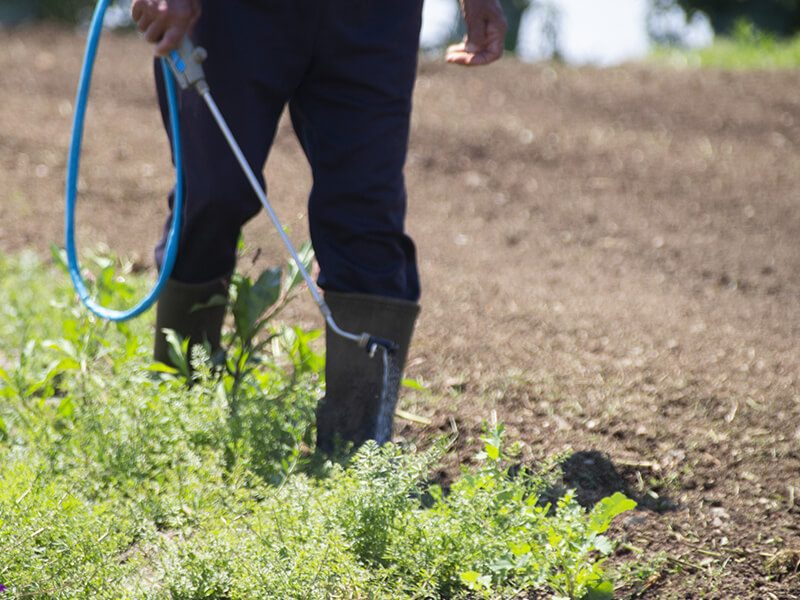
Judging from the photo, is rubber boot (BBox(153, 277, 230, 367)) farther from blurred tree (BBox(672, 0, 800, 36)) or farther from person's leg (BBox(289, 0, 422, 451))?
blurred tree (BBox(672, 0, 800, 36))

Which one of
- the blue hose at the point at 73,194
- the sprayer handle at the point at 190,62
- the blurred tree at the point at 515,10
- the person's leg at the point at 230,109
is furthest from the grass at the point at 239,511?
the blurred tree at the point at 515,10

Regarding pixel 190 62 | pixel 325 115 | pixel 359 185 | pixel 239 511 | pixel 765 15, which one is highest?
pixel 765 15

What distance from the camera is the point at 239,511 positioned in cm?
200

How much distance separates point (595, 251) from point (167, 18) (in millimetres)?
2612

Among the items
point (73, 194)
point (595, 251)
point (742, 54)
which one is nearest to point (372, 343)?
point (73, 194)

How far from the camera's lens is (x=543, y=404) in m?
2.58

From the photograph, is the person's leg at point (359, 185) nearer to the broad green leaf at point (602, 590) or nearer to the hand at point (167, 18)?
the hand at point (167, 18)

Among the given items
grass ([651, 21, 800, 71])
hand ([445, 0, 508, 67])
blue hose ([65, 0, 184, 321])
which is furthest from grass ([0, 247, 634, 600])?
grass ([651, 21, 800, 71])

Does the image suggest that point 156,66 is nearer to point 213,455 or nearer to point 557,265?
point 213,455

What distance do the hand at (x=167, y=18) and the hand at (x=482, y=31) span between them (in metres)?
0.70

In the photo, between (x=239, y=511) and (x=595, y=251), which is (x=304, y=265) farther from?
(x=595, y=251)

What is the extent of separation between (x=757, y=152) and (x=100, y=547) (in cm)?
479

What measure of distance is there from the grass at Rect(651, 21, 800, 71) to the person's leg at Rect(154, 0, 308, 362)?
5.75m

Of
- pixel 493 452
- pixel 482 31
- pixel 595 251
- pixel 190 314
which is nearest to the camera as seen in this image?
pixel 493 452
